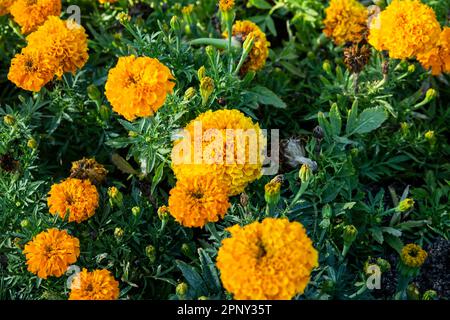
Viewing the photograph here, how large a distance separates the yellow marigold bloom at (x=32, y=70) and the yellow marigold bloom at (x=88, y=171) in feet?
1.14

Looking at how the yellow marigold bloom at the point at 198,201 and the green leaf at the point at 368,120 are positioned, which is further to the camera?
the green leaf at the point at 368,120

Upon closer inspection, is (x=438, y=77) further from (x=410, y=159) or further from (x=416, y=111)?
(x=410, y=159)

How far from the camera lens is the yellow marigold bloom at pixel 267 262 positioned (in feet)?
5.11

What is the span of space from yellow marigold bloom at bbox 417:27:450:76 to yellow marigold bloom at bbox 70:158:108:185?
1.44 metres

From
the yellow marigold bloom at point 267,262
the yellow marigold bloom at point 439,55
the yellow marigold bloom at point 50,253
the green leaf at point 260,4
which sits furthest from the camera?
the green leaf at point 260,4

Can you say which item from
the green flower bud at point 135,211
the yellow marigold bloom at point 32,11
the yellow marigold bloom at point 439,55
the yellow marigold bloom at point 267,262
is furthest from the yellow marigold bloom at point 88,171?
the yellow marigold bloom at point 439,55

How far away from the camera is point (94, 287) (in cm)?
182

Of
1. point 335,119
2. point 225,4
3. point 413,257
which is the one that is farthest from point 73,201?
point 413,257

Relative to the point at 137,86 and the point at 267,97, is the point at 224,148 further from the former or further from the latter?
the point at 267,97

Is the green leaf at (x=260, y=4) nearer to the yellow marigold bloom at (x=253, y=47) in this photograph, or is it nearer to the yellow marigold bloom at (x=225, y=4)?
the yellow marigold bloom at (x=253, y=47)

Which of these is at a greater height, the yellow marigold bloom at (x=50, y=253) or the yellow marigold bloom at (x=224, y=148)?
the yellow marigold bloom at (x=224, y=148)

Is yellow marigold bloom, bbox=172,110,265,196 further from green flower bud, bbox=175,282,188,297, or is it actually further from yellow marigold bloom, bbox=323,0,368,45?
yellow marigold bloom, bbox=323,0,368,45

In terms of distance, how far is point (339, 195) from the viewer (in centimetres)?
243

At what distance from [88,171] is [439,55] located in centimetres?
159
